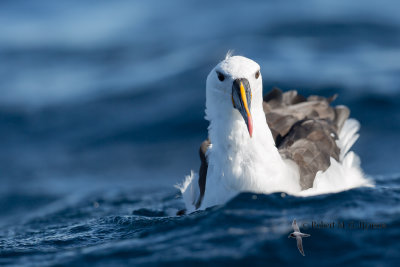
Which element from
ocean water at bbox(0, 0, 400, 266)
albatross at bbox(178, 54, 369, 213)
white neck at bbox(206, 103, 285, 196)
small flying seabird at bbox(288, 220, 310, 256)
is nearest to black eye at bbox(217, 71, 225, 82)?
albatross at bbox(178, 54, 369, 213)

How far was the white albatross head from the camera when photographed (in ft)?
18.7

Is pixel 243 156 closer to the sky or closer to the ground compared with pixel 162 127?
closer to the ground

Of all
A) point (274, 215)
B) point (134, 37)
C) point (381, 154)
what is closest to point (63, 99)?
point (134, 37)

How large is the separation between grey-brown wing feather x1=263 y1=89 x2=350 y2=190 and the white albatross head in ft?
3.75

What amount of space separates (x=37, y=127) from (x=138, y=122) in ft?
9.36

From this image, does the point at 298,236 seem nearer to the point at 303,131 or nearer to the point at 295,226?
the point at 295,226

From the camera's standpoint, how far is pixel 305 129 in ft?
25.2

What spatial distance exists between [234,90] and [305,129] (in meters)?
2.19

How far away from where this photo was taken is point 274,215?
5676mm

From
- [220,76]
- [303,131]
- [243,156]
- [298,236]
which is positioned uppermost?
[220,76]

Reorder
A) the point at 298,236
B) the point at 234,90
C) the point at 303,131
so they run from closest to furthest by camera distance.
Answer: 1. the point at 298,236
2. the point at 234,90
3. the point at 303,131

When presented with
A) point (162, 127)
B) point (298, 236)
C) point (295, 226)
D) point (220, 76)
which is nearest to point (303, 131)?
point (220, 76)

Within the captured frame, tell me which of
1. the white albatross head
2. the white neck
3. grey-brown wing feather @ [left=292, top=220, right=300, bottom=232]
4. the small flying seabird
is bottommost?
the small flying seabird

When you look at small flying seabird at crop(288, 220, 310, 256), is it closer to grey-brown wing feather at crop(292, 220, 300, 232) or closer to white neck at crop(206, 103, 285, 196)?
grey-brown wing feather at crop(292, 220, 300, 232)
